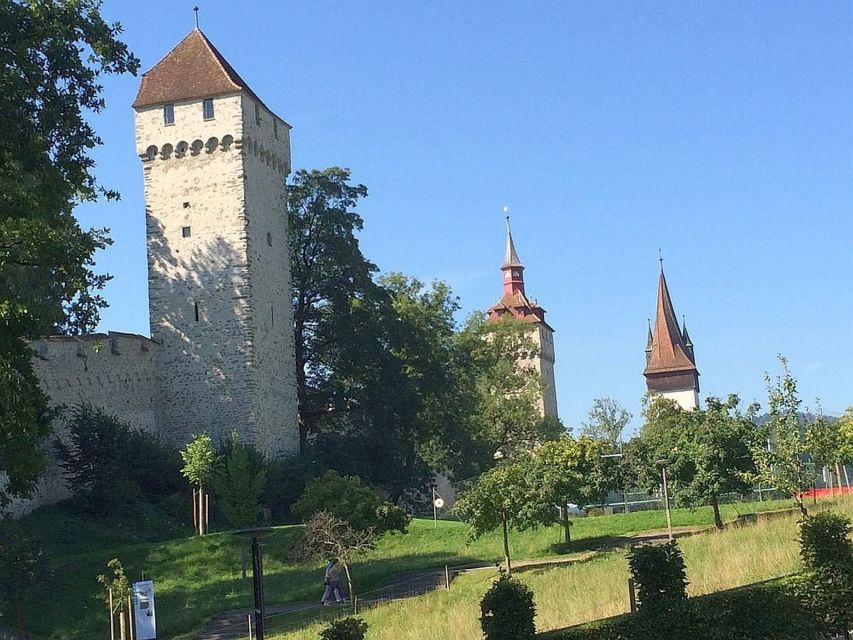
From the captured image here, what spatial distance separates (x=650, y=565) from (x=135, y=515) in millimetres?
24185

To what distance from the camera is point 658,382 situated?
3900 inches

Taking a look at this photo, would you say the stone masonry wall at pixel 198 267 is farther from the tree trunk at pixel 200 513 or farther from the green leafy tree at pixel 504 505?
the green leafy tree at pixel 504 505

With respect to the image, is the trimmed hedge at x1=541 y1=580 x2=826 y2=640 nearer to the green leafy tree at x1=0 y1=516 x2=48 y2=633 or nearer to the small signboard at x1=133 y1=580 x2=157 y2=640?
the small signboard at x1=133 y1=580 x2=157 y2=640

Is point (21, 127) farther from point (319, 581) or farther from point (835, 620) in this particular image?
point (319, 581)

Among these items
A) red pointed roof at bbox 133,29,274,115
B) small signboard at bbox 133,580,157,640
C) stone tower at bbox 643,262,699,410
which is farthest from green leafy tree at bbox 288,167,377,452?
stone tower at bbox 643,262,699,410

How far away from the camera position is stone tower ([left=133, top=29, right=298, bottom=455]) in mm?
39938

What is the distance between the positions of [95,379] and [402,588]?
14116 millimetres

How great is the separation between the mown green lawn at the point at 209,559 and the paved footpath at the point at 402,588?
1.81ft

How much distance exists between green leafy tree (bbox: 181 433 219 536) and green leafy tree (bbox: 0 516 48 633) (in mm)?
8066

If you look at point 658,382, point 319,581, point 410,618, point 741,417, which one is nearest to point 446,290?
point 741,417

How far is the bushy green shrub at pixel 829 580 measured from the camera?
1443 cm

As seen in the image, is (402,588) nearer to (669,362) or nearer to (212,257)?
(212,257)

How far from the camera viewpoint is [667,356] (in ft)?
327

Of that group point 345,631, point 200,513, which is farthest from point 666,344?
point 345,631
